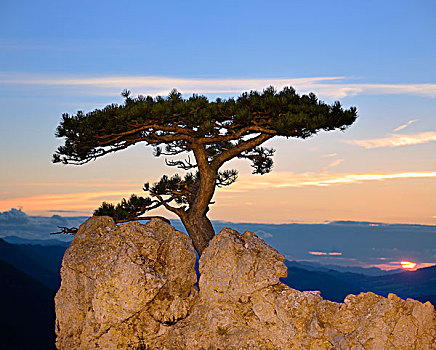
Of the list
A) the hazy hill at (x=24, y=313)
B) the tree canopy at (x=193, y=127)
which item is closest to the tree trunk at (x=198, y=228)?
the tree canopy at (x=193, y=127)

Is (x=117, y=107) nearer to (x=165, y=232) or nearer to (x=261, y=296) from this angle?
(x=165, y=232)

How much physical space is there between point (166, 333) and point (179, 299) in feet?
3.69

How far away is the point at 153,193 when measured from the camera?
66.8 ft

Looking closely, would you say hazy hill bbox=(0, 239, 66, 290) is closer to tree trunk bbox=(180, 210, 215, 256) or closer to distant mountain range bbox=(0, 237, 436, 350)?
distant mountain range bbox=(0, 237, 436, 350)

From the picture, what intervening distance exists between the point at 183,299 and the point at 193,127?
5.96 metres

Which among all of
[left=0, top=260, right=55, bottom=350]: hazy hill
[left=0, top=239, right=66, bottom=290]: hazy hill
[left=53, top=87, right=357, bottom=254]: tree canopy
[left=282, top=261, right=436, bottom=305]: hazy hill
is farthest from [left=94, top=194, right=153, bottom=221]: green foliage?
[left=0, top=239, right=66, bottom=290]: hazy hill

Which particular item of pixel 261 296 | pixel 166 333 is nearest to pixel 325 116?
pixel 261 296

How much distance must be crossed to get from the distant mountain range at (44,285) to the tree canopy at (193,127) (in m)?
10.00

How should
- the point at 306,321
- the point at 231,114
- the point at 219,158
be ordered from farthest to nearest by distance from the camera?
1. the point at 219,158
2. the point at 231,114
3. the point at 306,321

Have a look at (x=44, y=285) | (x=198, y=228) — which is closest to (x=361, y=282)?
(x=44, y=285)

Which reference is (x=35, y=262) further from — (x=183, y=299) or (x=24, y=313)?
(x=183, y=299)

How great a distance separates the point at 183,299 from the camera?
17.2 m

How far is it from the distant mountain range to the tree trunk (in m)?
9.30

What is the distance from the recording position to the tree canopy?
17.6 metres
